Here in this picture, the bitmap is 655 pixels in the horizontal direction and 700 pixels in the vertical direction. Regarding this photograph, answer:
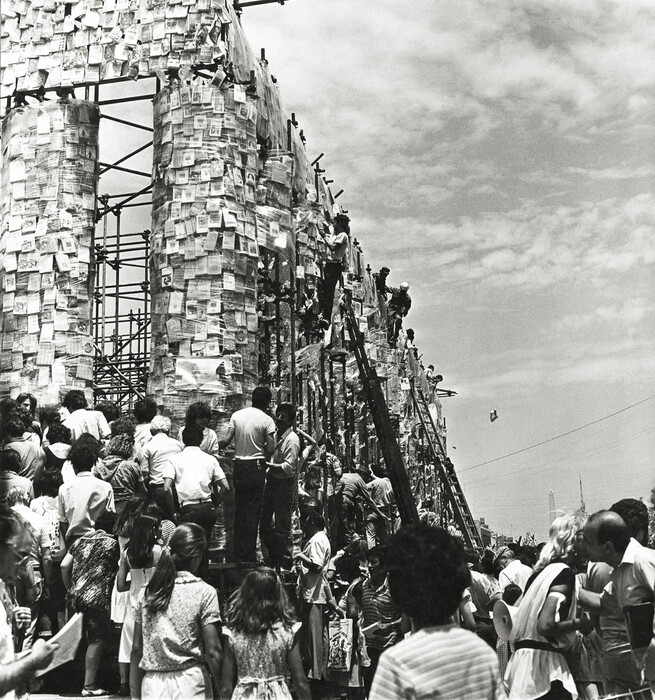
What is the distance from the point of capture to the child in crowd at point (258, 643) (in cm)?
514

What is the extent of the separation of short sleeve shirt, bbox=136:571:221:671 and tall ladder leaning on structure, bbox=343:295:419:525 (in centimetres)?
840

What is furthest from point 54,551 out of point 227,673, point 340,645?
point 227,673

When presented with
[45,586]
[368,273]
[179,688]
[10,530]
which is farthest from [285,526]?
[368,273]

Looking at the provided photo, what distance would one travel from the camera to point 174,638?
16.2 feet

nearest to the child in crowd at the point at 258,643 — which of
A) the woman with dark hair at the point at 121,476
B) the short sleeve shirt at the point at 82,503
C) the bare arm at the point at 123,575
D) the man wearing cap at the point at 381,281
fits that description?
the bare arm at the point at 123,575

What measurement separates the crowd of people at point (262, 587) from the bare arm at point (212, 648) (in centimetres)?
1

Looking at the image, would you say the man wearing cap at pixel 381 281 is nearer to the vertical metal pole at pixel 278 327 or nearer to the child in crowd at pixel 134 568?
the vertical metal pole at pixel 278 327

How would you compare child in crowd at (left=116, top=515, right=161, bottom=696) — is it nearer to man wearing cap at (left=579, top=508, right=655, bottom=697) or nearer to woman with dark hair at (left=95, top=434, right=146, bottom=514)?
woman with dark hair at (left=95, top=434, right=146, bottom=514)

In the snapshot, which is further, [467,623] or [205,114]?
[205,114]

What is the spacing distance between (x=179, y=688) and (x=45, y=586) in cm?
285

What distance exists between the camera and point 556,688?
5.01 meters

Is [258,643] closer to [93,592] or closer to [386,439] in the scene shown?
[93,592]

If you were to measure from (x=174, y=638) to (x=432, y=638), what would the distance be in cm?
213

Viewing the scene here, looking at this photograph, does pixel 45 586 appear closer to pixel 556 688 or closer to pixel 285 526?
pixel 285 526
